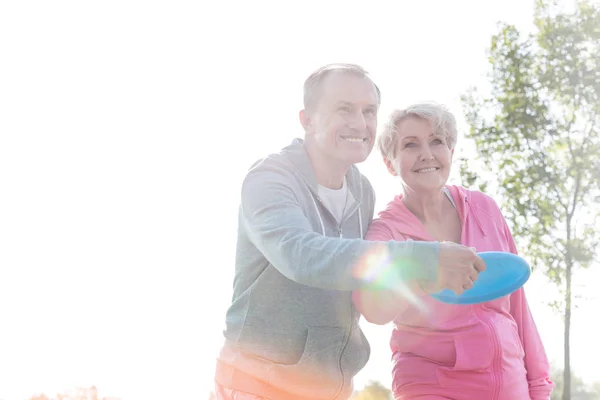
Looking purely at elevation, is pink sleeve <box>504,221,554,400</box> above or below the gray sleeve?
below

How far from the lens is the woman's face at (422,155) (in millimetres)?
Answer: 4184

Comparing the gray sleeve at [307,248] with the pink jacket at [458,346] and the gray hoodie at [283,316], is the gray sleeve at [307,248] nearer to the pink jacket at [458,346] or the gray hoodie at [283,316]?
the gray hoodie at [283,316]

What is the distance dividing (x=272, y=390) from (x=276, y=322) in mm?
313

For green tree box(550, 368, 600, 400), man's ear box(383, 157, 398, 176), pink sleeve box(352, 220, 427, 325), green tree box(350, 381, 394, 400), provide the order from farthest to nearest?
1. green tree box(550, 368, 600, 400)
2. green tree box(350, 381, 394, 400)
3. man's ear box(383, 157, 398, 176)
4. pink sleeve box(352, 220, 427, 325)

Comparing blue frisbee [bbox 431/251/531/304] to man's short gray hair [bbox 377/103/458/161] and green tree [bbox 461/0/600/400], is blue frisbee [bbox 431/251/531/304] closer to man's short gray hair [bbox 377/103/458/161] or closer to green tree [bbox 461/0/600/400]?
man's short gray hair [bbox 377/103/458/161]

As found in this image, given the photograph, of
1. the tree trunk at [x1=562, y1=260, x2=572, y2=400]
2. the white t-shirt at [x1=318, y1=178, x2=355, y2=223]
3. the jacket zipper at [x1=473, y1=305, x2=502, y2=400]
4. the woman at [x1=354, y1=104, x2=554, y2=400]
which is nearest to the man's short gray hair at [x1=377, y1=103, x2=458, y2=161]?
the woman at [x1=354, y1=104, x2=554, y2=400]

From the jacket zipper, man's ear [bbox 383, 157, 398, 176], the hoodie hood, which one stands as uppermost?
man's ear [bbox 383, 157, 398, 176]

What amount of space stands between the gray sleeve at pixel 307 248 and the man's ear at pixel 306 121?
525 millimetres

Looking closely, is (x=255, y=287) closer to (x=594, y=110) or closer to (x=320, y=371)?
(x=320, y=371)

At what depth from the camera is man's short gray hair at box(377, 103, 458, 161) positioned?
4.20m

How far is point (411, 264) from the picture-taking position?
108 inches

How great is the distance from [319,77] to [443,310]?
4.23 ft

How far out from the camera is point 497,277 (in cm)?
347

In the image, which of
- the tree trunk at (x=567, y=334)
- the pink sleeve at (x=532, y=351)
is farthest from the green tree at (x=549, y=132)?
the pink sleeve at (x=532, y=351)
